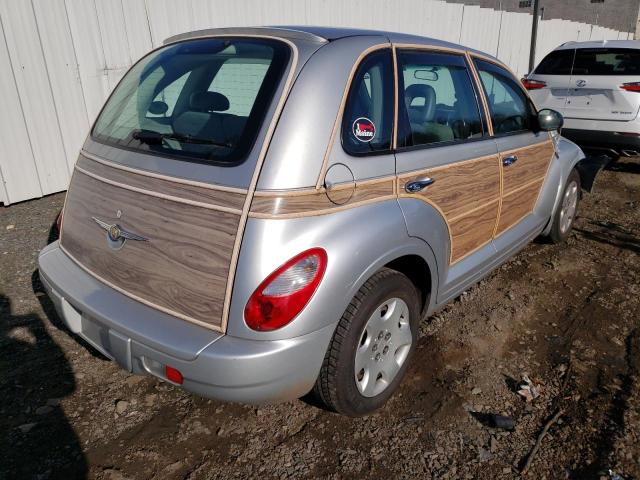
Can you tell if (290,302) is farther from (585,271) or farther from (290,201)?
(585,271)

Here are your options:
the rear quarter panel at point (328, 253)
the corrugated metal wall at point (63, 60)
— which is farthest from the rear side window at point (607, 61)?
the rear quarter panel at point (328, 253)

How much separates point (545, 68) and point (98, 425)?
7.21m

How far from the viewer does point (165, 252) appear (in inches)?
80.4

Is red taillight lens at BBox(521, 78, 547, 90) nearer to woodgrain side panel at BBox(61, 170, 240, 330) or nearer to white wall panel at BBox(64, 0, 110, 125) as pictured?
white wall panel at BBox(64, 0, 110, 125)

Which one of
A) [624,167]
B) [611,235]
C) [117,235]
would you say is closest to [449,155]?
[117,235]

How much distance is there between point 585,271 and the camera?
13.6 feet

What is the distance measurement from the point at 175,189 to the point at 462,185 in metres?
1.59

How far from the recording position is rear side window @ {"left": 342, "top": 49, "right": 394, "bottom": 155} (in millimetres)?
2158

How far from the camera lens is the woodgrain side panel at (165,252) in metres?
1.92

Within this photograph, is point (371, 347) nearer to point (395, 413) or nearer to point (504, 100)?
point (395, 413)

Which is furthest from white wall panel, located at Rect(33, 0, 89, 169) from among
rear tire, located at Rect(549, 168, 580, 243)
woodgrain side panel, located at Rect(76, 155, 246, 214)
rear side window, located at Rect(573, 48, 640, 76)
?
rear side window, located at Rect(573, 48, 640, 76)

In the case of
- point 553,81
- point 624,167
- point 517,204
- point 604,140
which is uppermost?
point 553,81

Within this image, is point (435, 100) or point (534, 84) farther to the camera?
point (534, 84)

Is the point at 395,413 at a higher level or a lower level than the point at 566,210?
lower
